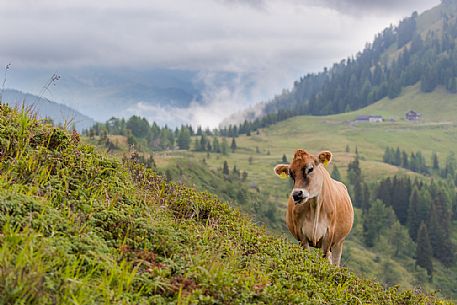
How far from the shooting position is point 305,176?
515 inches

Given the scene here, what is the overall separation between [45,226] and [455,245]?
171429 millimetres

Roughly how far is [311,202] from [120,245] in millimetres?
6960

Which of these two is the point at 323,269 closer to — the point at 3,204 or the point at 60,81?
the point at 3,204

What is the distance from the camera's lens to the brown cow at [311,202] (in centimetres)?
1301

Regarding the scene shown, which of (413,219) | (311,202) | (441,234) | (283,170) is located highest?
(283,170)

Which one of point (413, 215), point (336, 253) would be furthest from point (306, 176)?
point (413, 215)

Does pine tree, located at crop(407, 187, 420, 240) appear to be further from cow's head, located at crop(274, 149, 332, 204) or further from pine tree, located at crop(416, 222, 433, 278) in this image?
cow's head, located at crop(274, 149, 332, 204)

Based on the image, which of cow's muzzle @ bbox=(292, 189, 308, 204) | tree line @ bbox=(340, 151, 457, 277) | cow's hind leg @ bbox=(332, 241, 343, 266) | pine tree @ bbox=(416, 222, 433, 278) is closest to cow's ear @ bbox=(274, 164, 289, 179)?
cow's muzzle @ bbox=(292, 189, 308, 204)

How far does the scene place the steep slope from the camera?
621cm

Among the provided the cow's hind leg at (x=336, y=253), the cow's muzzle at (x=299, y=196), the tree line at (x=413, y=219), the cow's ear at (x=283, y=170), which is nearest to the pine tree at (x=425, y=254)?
the tree line at (x=413, y=219)

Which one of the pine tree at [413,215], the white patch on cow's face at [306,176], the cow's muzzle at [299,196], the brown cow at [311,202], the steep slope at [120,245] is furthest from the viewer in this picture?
the pine tree at [413,215]

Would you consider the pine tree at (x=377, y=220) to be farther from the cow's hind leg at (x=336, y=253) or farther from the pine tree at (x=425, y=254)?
the cow's hind leg at (x=336, y=253)

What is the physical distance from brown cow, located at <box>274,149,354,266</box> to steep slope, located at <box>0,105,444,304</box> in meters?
2.04

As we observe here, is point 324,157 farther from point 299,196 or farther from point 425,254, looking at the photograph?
point 425,254
